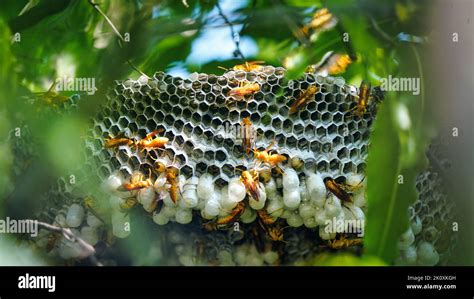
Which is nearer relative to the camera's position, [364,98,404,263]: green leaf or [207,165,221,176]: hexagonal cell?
[364,98,404,263]: green leaf

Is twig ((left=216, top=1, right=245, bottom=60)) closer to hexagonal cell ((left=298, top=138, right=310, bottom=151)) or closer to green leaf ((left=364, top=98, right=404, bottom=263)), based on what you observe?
hexagonal cell ((left=298, top=138, right=310, bottom=151))

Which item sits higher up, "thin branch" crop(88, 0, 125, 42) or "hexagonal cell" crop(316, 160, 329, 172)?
"thin branch" crop(88, 0, 125, 42)

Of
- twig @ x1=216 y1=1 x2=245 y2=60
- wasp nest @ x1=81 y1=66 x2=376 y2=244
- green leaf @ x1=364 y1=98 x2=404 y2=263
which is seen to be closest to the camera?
green leaf @ x1=364 y1=98 x2=404 y2=263

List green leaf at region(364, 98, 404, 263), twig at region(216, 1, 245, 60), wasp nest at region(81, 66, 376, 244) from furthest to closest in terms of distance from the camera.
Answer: twig at region(216, 1, 245, 60) → wasp nest at region(81, 66, 376, 244) → green leaf at region(364, 98, 404, 263)

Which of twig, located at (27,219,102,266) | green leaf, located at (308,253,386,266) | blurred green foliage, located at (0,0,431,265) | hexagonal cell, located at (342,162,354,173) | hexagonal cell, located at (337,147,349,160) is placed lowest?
green leaf, located at (308,253,386,266)

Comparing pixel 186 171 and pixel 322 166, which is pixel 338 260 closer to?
pixel 322 166

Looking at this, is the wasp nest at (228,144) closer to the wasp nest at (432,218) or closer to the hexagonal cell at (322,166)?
the hexagonal cell at (322,166)

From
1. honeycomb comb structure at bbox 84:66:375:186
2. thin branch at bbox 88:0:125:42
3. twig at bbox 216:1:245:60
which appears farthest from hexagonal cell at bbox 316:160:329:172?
thin branch at bbox 88:0:125:42
